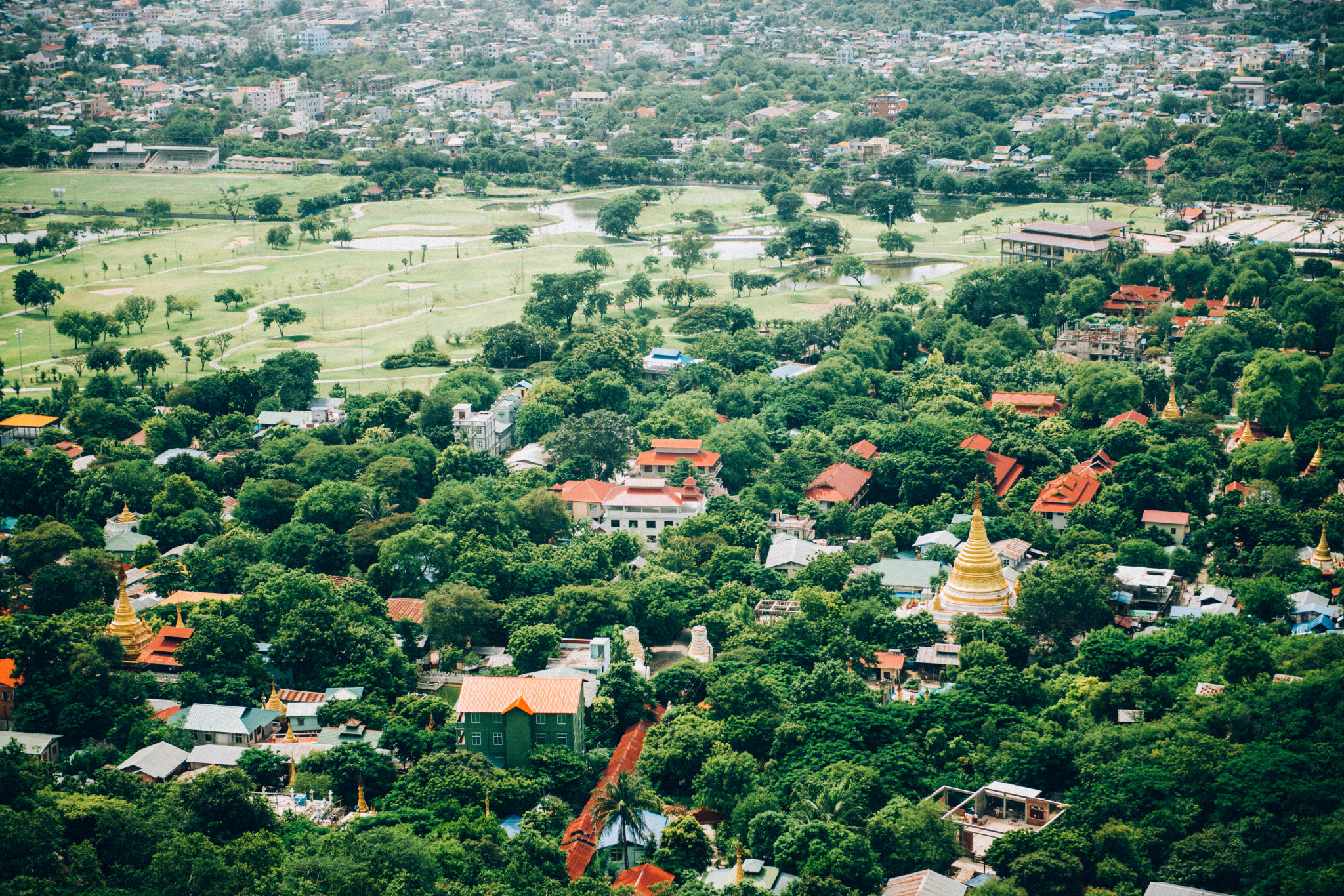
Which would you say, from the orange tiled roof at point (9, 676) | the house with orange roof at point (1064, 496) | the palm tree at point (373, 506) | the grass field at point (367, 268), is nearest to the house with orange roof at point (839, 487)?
the house with orange roof at point (1064, 496)

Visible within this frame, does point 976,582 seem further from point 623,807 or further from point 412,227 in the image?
point 412,227

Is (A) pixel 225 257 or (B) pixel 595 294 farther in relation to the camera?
(A) pixel 225 257

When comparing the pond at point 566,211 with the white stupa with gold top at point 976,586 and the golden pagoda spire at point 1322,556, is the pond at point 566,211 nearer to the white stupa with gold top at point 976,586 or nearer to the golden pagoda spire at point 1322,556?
the white stupa with gold top at point 976,586

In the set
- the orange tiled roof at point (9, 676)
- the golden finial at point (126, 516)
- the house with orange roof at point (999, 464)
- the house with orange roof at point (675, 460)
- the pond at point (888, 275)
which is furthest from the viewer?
the pond at point (888, 275)

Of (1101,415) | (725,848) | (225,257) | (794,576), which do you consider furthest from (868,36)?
(725,848)

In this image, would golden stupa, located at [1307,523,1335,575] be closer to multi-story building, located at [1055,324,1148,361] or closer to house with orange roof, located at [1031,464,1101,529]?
house with orange roof, located at [1031,464,1101,529]

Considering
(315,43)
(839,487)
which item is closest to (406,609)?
(839,487)

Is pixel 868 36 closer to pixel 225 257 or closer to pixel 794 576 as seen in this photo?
pixel 225 257
